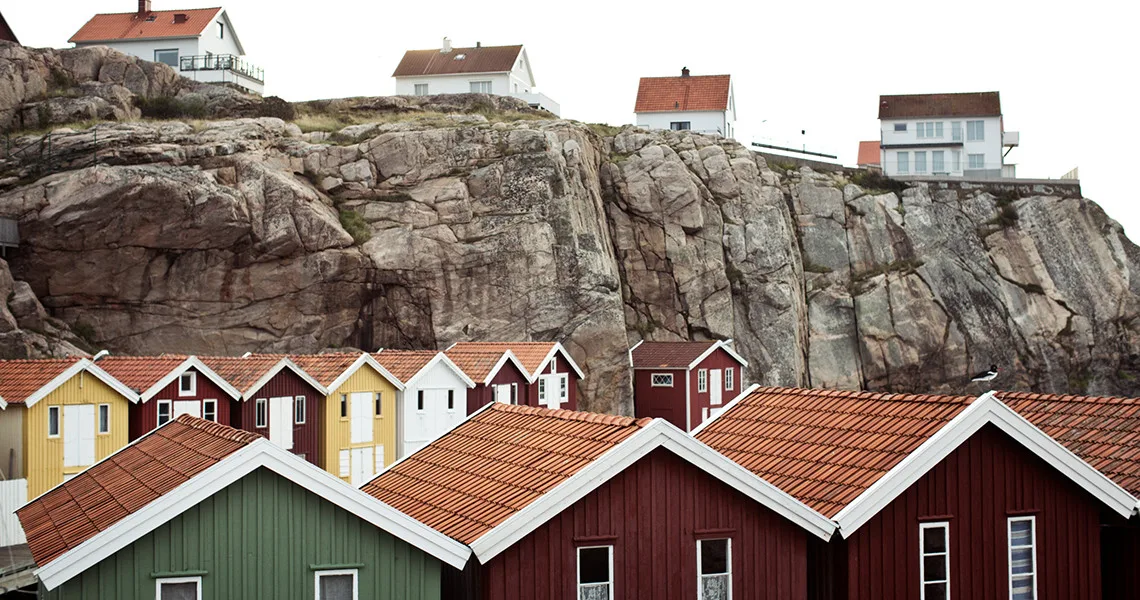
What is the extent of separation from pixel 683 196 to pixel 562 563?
6867cm

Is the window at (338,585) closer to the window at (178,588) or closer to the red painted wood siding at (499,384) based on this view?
the window at (178,588)

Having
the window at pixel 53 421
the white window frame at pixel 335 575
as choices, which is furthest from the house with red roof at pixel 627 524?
the window at pixel 53 421

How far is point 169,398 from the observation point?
44375mm

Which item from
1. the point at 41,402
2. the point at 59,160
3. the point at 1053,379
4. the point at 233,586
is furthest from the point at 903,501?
the point at 1053,379

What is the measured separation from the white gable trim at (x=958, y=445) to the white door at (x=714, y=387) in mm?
55935

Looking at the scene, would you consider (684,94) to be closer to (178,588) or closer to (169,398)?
(169,398)

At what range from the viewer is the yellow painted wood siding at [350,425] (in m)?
50.2

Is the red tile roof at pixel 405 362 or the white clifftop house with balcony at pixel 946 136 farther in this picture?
the white clifftop house with balcony at pixel 946 136

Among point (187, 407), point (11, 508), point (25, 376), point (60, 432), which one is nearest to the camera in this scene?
point (11, 508)

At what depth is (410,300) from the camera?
73.5 m

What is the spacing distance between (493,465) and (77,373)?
90.2 ft

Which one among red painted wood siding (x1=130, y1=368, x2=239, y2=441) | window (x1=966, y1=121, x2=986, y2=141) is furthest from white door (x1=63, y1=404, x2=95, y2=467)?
window (x1=966, y1=121, x2=986, y2=141)

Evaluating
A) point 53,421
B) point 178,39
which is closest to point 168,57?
point 178,39

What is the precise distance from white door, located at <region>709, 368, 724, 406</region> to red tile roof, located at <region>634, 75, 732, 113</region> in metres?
30.8
